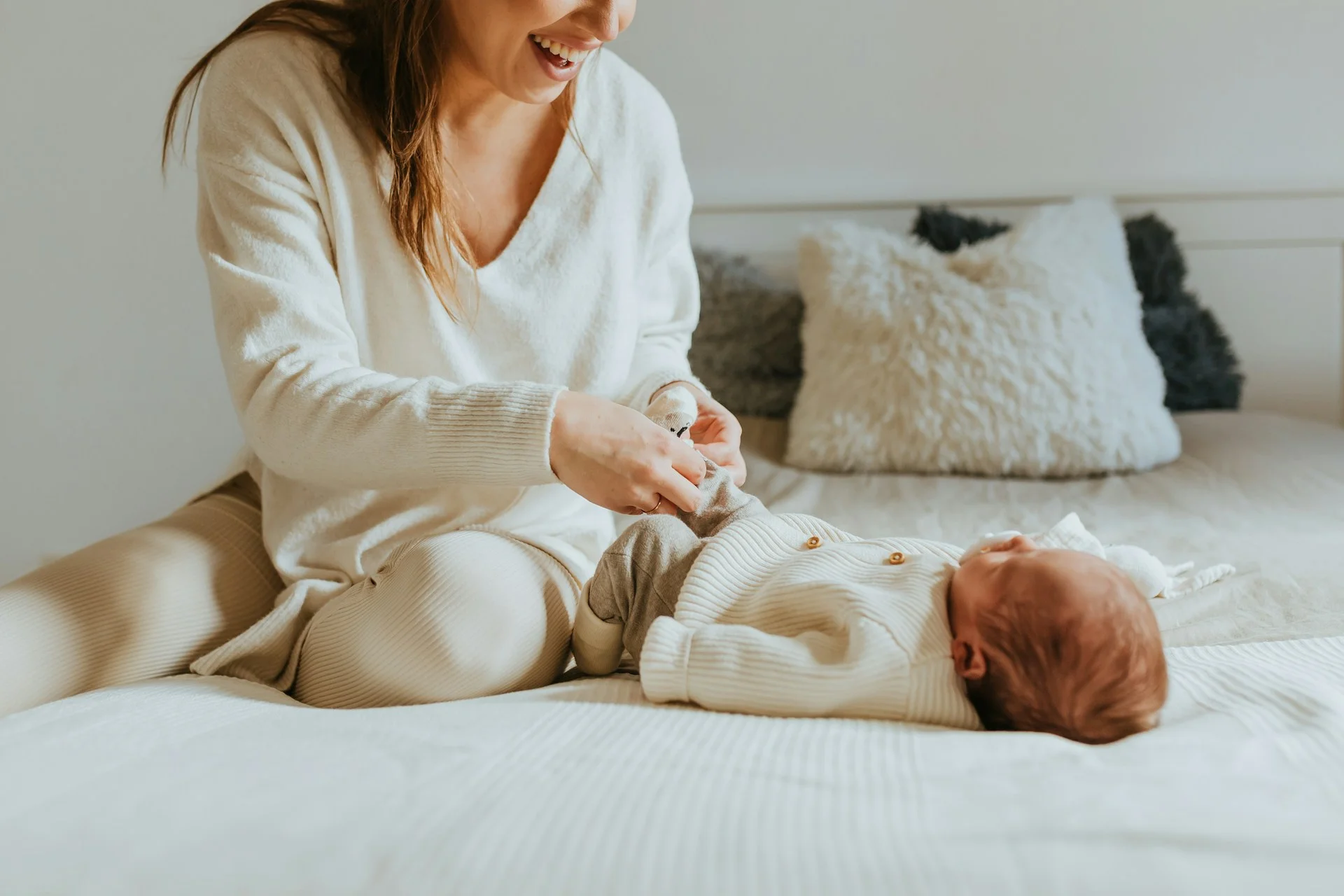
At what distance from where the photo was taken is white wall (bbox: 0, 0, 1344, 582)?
2238 millimetres

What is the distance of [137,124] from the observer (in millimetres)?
2504

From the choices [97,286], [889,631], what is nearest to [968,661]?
[889,631]

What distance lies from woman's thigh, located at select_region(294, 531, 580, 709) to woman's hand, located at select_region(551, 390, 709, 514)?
12 centimetres

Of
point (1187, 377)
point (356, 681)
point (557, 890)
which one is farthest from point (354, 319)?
point (1187, 377)

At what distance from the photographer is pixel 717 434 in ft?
4.09

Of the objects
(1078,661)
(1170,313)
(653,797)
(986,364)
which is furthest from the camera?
(1170,313)

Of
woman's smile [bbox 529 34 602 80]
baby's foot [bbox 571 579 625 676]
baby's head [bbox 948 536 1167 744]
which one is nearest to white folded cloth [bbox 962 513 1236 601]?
baby's head [bbox 948 536 1167 744]

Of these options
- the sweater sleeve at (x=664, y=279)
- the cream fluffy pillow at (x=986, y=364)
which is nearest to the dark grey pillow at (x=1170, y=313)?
the cream fluffy pillow at (x=986, y=364)

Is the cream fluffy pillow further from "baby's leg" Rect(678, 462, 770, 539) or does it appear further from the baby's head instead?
the baby's head

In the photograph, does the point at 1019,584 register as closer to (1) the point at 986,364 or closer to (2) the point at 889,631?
(2) the point at 889,631

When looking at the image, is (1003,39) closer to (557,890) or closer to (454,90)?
(454,90)

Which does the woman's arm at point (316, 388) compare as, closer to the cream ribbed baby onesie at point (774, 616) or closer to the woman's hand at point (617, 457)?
the woman's hand at point (617, 457)

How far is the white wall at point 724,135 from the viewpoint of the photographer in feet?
7.34

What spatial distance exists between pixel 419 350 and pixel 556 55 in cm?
33
